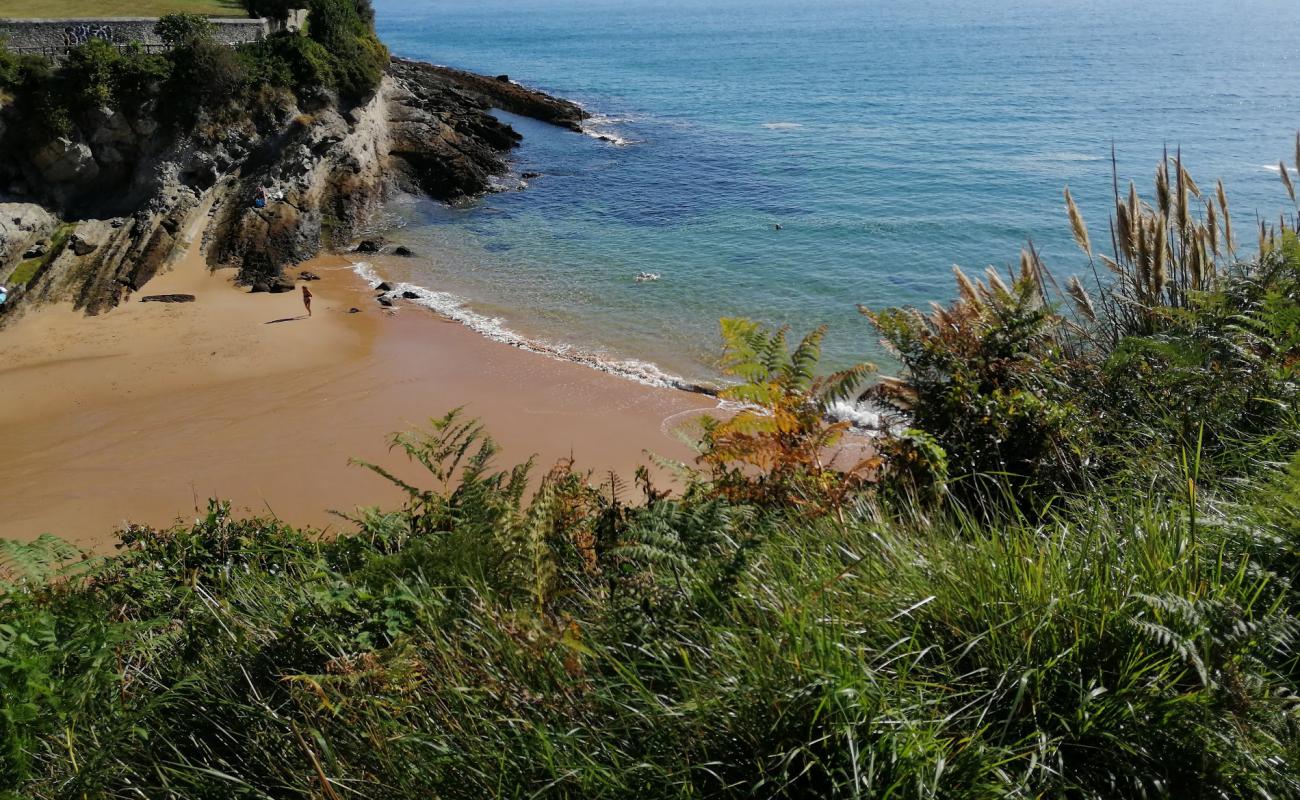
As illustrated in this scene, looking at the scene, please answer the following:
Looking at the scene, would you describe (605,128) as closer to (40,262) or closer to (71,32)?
(71,32)

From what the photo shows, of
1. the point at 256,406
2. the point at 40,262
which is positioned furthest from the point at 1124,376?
the point at 40,262

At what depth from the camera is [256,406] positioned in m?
15.4

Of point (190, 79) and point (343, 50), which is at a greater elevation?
point (343, 50)

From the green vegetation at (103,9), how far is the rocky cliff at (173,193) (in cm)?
462

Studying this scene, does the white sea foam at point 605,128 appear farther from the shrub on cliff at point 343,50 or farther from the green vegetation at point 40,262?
the green vegetation at point 40,262

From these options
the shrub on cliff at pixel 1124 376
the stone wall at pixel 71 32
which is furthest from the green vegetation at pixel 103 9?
the shrub on cliff at pixel 1124 376

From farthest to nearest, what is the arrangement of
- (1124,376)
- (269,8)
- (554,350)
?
(269,8), (554,350), (1124,376)

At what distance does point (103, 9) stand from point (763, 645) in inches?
1270

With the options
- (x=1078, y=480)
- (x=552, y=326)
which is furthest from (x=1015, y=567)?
(x=552, y=326)

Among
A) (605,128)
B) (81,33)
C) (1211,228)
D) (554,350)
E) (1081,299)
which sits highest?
(81,33)

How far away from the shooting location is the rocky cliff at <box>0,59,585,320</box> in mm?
20406

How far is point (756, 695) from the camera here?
2646mm

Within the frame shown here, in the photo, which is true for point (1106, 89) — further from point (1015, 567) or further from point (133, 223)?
point (1015, 567)

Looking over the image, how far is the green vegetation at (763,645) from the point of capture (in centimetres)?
254
